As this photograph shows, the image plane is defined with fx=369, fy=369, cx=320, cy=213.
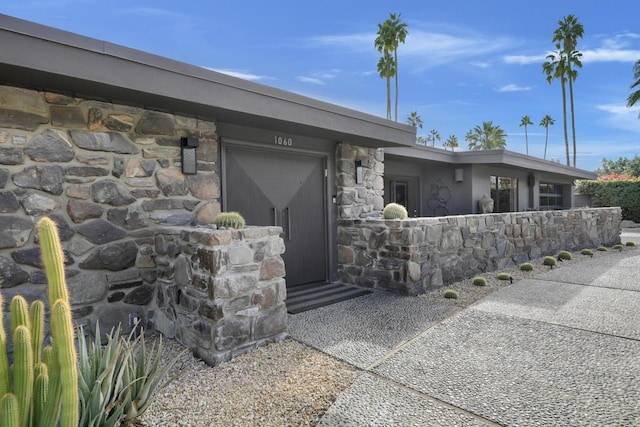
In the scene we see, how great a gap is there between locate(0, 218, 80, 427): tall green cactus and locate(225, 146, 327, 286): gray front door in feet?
10.9

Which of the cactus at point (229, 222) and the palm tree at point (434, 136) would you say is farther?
the palm tree at point (434, 136)

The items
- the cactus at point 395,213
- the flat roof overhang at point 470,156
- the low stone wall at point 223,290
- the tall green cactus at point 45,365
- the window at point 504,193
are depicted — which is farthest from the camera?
the window at point 504,193

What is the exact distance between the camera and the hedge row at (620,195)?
673 inches

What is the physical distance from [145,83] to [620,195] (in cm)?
2110

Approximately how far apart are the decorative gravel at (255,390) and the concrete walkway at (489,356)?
0.56 feet

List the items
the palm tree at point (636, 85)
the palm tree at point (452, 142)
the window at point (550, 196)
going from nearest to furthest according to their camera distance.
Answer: the window at point (550, 196) → the palm tree at point (636, 85) → the palm tree at point (452, 142)

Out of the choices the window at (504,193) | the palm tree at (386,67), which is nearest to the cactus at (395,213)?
the window at (504,193)

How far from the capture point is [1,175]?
3312mm

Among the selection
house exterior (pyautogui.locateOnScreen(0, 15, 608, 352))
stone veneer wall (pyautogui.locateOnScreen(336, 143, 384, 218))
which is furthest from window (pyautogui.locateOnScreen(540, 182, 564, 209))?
house exterior (pyautogui.locateOnScreen(0, 15, 608, 352))

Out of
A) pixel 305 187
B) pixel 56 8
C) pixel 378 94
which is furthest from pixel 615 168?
pixel 56 8

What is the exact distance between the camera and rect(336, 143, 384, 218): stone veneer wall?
640 centimetres

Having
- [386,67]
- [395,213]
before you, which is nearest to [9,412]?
[395,213]

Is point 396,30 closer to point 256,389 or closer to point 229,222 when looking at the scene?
point 229,222

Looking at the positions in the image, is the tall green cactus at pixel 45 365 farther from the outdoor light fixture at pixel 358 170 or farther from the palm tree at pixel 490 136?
the palm tree at pixel 490 136
